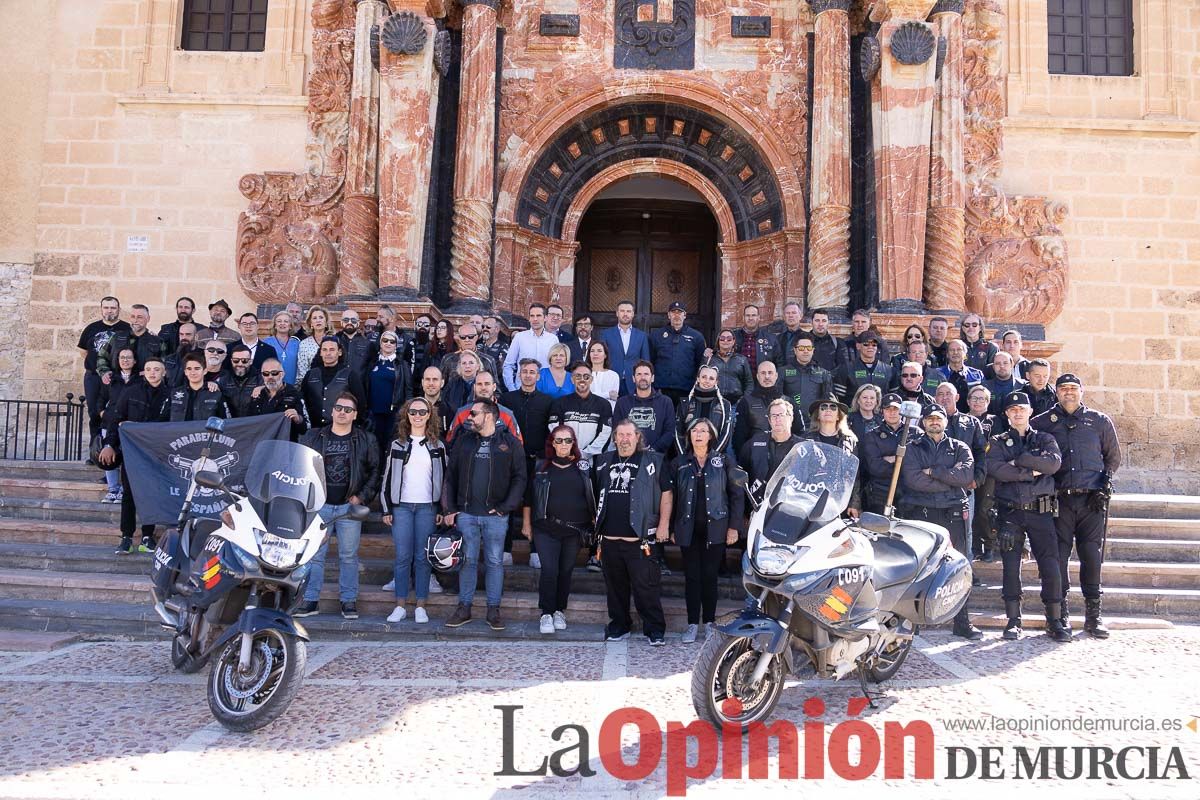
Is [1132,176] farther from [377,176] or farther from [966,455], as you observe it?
[377,176]

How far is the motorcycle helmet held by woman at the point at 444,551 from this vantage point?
6590 mm

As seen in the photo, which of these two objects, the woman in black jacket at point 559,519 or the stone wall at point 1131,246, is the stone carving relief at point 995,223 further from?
the woman in black jacket at point 559,519

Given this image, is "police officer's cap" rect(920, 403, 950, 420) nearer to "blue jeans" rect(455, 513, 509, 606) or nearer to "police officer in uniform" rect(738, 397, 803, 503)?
"police officer in uniform" rect(738, 397, 803, 503)

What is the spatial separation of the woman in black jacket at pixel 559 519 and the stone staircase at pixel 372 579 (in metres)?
0.24

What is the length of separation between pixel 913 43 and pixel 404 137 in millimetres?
6338

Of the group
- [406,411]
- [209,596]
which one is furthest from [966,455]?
[209,596]

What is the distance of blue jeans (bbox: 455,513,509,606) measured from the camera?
6781mm

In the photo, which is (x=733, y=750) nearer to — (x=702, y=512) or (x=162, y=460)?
(x=702, y=512)

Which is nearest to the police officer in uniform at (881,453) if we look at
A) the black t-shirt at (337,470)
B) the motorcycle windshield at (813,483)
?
the motorcycle windshield at (813,483)

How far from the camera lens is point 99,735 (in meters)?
4.45

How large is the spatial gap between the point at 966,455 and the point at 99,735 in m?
5.93

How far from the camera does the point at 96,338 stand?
934cm

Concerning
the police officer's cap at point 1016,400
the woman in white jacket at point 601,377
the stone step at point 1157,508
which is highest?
the woman in white jacket at point 601,377

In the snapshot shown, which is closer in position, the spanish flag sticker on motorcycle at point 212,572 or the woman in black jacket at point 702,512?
the spanish flag sticker on motorcycle at point 212,572
